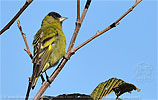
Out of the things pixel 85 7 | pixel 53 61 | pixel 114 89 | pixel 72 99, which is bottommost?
pixel 72 99

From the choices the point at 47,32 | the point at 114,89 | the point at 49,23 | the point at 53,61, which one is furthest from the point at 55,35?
the point at 114,89

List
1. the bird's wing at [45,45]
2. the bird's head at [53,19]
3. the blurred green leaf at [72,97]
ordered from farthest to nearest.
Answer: the bird's head at [53,19], the bird's wing at [45,45], the blurred green leaf at [72,97]

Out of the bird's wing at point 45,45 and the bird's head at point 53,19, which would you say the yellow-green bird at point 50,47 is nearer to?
the bird's wing at point 45,45

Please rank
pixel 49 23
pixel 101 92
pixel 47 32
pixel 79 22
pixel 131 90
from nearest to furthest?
pixel 79 22
pixel 101 92
pixel 131 90
pixel 47 32
pixel 49 23

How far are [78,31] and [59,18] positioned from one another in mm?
3537

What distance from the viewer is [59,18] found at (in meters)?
5.42

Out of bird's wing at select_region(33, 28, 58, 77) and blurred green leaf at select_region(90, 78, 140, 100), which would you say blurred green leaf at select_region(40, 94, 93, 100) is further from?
bird's wing at select_region(33, 28, 58, 77)

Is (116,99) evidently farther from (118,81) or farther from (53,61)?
(53,61)

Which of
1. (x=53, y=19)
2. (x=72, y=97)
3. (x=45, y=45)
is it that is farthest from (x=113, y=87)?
(x=53, y=19)

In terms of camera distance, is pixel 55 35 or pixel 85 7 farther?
pixel 55 35

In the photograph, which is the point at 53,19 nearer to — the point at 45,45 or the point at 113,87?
the point at 45,45

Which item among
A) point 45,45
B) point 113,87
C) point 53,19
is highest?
point 53,19

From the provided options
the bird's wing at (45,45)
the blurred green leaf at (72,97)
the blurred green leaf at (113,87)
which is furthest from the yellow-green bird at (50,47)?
the blurred green leaf at (72,97)

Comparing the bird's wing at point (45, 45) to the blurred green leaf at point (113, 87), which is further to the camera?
the bird's wing at point (45, 45)
